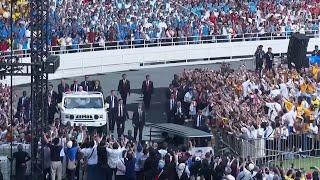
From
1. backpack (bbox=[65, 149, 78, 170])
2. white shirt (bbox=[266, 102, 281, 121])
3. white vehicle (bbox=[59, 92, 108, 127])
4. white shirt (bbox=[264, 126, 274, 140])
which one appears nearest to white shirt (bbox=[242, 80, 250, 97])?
white shirt (bbox=[266, 102, 281, 121])

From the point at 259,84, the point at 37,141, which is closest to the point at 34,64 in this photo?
the point at 37,141

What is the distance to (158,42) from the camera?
48.1 metres

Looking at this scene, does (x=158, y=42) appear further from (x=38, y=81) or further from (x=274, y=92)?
(x=38, y=81)

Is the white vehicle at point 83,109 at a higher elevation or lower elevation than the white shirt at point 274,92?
lower

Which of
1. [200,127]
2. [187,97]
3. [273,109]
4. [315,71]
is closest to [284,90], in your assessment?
[273,109]

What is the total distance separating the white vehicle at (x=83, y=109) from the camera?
35688 millimetres

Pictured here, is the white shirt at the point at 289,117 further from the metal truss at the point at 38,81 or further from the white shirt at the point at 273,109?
the metal truss at the point at 38,81

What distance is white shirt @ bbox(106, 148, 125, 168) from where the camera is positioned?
30.0m

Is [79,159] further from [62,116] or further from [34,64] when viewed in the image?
[62,116]

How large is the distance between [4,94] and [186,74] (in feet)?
19.4

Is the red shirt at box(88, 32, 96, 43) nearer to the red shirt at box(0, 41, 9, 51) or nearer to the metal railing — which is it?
the metal railing

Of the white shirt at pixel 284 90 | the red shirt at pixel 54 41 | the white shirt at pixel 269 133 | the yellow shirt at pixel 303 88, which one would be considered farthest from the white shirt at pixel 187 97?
the red shirt at pixel 54 41

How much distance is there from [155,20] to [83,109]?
43.9 ft

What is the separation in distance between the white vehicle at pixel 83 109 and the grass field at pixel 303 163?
6234mm
